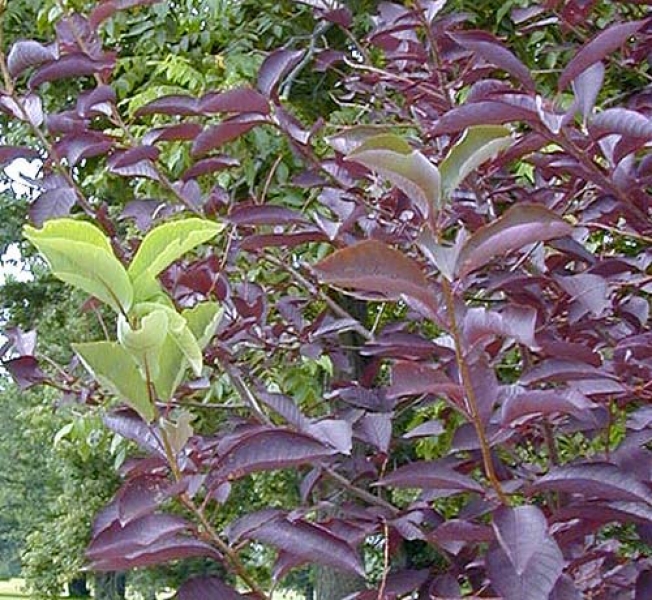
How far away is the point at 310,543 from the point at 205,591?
10 centimetres

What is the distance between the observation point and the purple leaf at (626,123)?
87cm

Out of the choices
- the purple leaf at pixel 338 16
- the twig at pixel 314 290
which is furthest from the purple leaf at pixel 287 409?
the purple leaf at pixel 338 16

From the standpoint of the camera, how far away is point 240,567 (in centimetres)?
76

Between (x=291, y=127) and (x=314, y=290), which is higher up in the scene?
(x=291, y=127)

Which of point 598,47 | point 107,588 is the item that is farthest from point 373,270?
point 107,588

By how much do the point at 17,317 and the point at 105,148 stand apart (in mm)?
7999

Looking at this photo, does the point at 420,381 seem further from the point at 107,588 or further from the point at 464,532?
the point at 107,588

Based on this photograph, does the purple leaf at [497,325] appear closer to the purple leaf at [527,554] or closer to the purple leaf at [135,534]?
the purple leaf at [527,554]

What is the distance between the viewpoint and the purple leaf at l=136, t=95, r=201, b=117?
1.18 m

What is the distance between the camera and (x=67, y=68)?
1.16 metres

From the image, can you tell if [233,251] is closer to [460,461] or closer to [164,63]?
[460,461]

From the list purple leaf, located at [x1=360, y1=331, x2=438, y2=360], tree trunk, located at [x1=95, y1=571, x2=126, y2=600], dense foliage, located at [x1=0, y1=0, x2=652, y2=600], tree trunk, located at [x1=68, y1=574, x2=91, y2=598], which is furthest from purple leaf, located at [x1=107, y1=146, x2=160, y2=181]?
tree trunk, located at [x1=68, y1=574, x2=91, y2=598]

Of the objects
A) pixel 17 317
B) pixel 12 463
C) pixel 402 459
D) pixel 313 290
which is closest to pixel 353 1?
pixel 402 459

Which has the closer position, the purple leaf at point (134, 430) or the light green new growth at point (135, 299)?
the light green new growth at point (135, 299)
